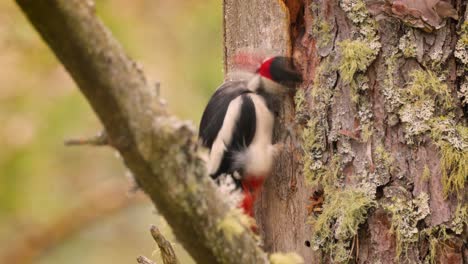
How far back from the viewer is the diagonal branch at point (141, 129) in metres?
1.32

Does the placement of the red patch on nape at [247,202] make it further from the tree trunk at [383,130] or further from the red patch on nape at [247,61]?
the red patch on nape at [247,61]

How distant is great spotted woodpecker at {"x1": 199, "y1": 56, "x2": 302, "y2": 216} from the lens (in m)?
2.48

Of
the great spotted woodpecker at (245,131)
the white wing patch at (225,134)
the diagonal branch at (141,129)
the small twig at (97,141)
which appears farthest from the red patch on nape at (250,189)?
the small twig at (97,141)

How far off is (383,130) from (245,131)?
52 cm

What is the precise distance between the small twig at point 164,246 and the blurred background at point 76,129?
2424 mm

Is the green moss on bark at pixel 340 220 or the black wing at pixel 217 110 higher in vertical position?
the black wing at pixel 217 110

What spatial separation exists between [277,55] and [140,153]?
1.15 metres

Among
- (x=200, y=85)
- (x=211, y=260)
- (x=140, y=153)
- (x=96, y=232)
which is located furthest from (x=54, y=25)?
(x=96, y=232)

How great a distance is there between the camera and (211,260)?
5.03 feet

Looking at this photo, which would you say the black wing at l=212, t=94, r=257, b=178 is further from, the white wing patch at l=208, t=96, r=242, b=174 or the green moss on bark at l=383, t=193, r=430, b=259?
the green moss on bark at l=383, t=193, r=430, b=259

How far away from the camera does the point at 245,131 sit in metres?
2.54

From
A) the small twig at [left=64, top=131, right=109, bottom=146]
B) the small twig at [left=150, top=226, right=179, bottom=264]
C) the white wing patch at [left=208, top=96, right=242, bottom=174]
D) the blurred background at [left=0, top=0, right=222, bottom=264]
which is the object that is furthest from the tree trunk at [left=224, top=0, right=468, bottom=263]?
the blurred background at [left=0, top=0, right=222, bottom=264]

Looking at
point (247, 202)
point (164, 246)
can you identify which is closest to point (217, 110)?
point (247, 202)

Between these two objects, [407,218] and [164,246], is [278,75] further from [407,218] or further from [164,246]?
[164,246]
